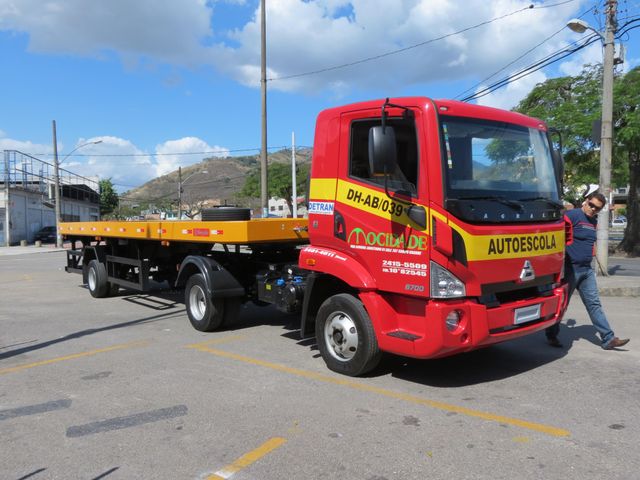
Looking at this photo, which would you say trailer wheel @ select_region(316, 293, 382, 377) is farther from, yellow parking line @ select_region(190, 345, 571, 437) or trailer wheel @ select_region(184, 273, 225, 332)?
trailer wheel @ select_region(184, 273, 225, 332)

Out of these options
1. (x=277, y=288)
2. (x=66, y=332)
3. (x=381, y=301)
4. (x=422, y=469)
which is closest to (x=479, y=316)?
(x=381, y=301)

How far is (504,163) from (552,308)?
1545mm

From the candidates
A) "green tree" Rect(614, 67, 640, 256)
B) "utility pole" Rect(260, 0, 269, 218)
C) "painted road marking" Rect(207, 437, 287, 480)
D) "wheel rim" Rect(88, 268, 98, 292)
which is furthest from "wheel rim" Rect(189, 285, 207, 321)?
"green tree" Rect(614, 67, 640, 256)

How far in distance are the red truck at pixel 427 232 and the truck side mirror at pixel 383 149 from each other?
0.4 inches

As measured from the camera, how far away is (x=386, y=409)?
445 centimetres

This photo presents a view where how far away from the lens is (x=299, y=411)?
14.5 feet

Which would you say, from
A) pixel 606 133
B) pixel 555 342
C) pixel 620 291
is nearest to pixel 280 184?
pixel 606 133

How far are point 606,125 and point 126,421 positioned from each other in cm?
1162

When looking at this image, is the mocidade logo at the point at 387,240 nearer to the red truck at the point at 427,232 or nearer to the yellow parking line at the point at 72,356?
the red truck at the point at 427,232

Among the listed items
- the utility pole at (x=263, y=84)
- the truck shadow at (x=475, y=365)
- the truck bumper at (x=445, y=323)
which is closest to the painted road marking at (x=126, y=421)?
the truck bumper at (x=445, y=323)

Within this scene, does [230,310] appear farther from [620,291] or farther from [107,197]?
[107,197]

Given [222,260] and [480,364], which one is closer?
[480,364]

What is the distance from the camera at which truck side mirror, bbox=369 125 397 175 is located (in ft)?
14.7

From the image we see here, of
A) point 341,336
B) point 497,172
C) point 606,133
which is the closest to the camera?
point 497,172
